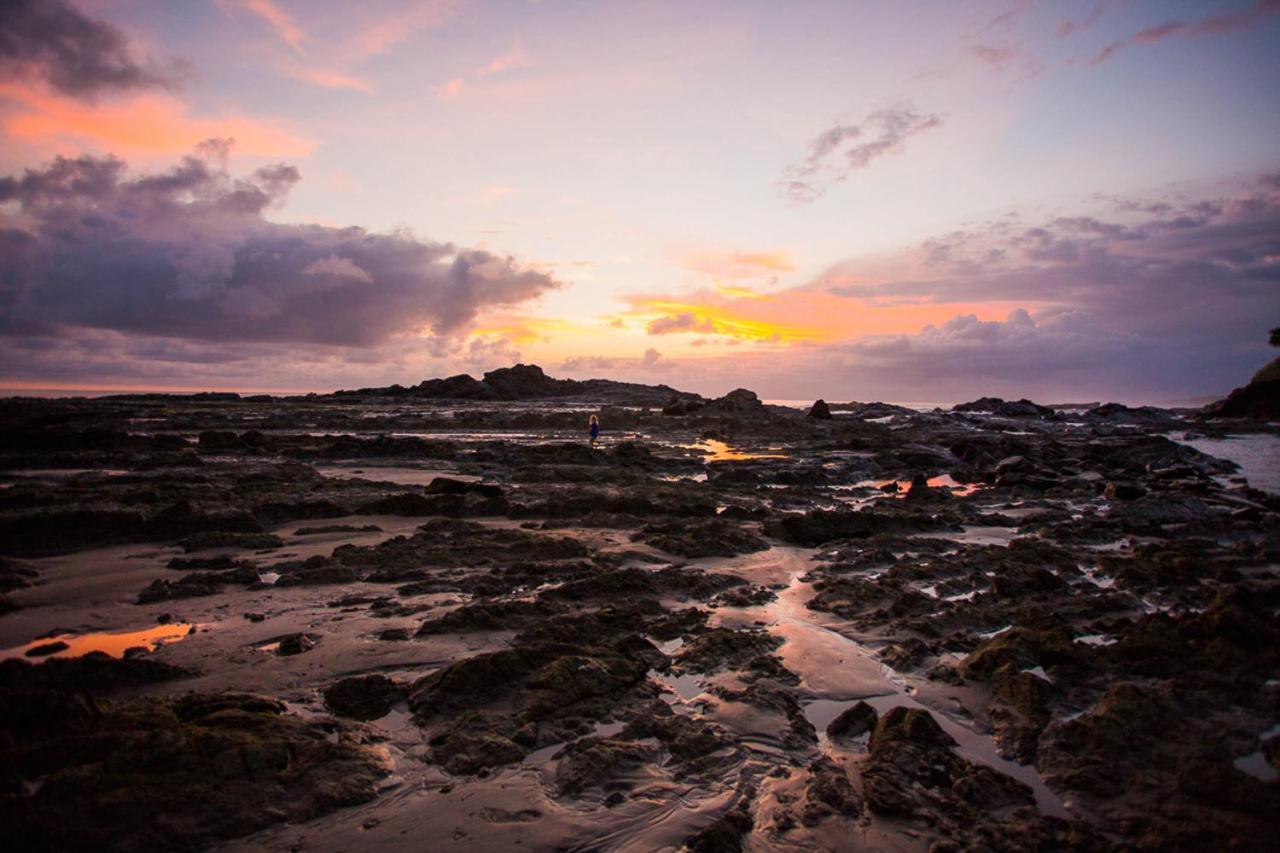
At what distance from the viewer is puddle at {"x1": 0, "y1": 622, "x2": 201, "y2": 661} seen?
21.6 feet

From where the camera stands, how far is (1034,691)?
18.7ft

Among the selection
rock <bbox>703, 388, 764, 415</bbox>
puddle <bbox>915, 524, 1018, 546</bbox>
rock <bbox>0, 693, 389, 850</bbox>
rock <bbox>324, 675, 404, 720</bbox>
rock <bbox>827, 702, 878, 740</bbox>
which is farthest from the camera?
rock <bbox>703, 388, 764, 415</bbox>

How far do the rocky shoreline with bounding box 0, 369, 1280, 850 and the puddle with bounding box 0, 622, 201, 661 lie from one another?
0.06 m

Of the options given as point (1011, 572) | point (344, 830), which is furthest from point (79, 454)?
point (1011, 572)

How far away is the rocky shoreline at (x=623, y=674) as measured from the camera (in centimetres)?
408

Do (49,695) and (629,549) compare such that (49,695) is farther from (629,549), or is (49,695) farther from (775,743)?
(629,549)

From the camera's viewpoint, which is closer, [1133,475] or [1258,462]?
[1133,475]

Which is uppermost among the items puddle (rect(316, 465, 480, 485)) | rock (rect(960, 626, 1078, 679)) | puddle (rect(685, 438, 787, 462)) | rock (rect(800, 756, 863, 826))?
puddle (rect(685, 438, 787, 462))

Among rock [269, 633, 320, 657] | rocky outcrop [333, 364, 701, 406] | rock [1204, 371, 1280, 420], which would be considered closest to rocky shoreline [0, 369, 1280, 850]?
rock [269, 633, 320, 657]

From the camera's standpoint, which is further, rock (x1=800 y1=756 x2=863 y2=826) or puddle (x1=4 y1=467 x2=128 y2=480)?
puddle (x1=4 y1=467 x2=128 y2=480)

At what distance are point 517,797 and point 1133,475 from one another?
83.9 ft

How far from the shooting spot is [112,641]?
694 cm

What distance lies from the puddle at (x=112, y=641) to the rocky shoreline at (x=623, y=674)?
0.06 m

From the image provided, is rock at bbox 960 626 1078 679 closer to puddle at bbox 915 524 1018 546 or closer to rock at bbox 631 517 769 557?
rock at bbox 631 517 769 557
